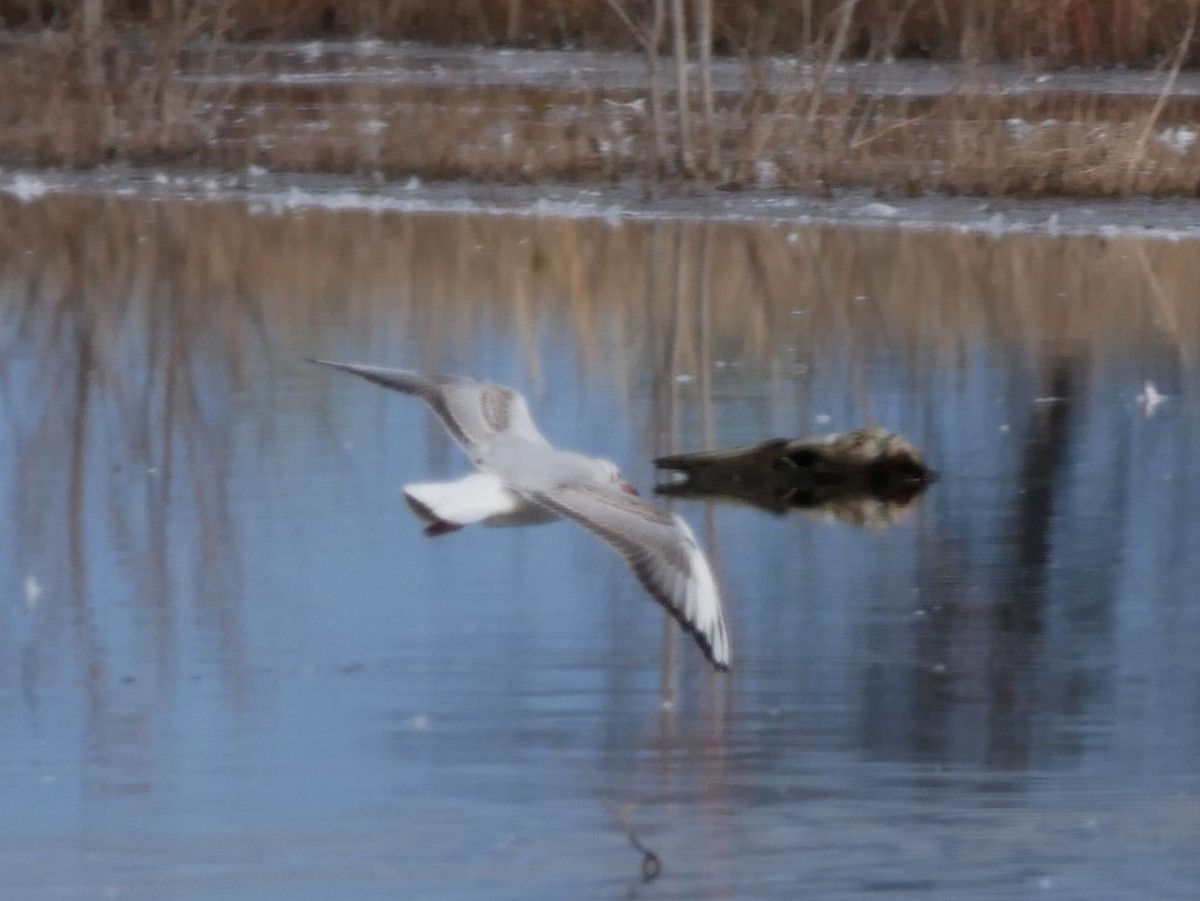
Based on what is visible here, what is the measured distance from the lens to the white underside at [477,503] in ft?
19.7

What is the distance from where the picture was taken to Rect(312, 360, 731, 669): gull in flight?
5.73 m

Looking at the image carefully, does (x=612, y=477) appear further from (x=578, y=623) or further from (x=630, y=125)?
(x=630, y=125)

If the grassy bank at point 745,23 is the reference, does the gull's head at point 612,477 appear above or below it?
Answer: below

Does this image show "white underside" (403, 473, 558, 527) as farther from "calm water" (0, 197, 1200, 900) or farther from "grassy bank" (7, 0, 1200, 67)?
"grassy bank" (7, 0, 1200, 67)

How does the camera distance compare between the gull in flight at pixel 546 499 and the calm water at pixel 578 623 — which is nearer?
the calm water at pixel 578 623

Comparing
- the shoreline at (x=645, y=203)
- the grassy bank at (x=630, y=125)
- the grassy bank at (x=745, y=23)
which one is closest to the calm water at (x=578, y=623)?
the shoreline at (x=645, y=203)

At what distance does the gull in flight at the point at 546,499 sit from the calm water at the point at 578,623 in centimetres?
25

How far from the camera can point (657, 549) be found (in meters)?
5.82

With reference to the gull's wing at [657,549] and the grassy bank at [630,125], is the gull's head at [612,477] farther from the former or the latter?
the grassy bank at [630,125]

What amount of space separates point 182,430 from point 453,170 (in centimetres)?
869

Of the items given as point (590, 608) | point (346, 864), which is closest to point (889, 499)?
point (590, 608)

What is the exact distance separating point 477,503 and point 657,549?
1.58ft

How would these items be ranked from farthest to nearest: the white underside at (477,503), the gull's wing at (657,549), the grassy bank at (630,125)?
the grassy bank at (630,125) → the white underside at (477,503) → the gull's wing at (657,549)

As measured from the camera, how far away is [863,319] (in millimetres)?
11898
